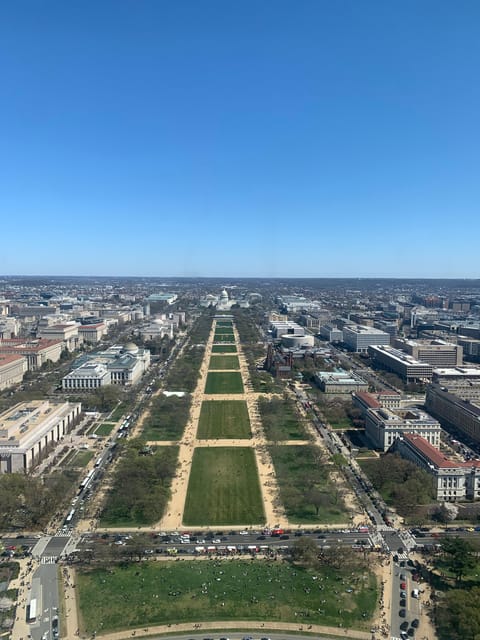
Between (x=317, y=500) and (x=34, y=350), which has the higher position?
(x=34, y=350)

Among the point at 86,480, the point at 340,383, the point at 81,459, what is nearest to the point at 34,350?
the point at 81,459

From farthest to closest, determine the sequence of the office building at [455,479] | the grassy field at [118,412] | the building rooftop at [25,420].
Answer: the grassy field at [118,412]
the building rooftop at [25,420]
the office building at [455,479]

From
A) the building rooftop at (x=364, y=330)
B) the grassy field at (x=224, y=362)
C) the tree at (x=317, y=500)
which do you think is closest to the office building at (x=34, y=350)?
the grassy field at (x=224, y=362)

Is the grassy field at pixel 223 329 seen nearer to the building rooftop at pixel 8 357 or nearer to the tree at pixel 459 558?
the building rooftop at pixel 8 357

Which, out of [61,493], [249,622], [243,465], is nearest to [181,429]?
[243,465]

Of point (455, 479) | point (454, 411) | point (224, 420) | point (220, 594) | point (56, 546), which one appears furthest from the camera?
point (224, 420)

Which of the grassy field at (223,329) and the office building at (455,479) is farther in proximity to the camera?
the grassy field at (223,329)

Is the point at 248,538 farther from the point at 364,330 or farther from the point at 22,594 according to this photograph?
the point at 364,330
